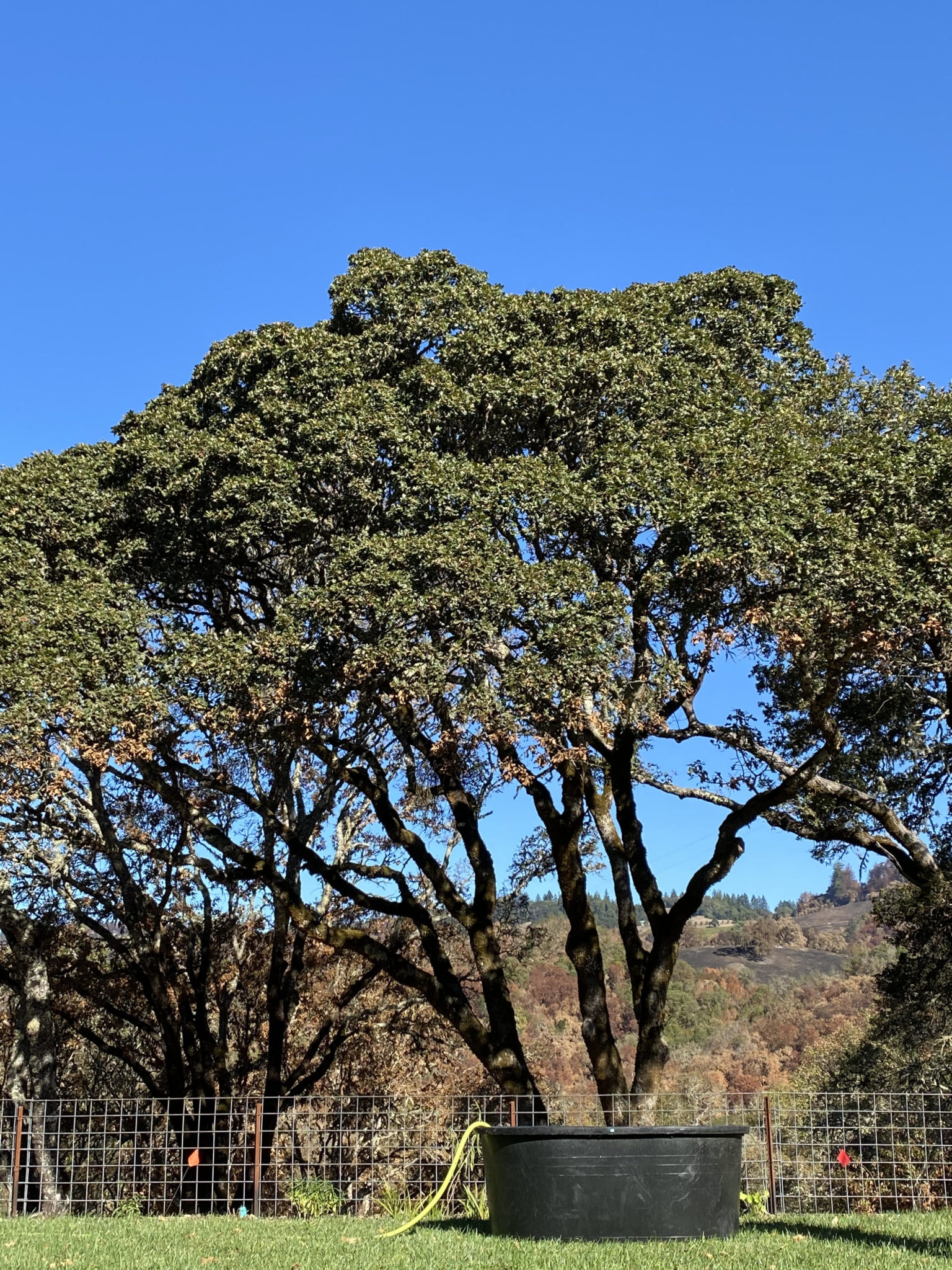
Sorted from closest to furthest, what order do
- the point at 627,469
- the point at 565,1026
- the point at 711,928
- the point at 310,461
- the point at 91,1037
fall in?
the point at 627,469, the point at 310,461, the point at 91,1037, the point at 565,1026, the point at 711,928

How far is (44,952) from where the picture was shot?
59.5 feet

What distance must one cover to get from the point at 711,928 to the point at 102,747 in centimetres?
11977

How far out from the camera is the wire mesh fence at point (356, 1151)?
11820mm

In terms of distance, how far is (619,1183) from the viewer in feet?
25.2

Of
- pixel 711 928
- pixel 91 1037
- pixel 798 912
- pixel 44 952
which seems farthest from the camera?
pixel 798 912

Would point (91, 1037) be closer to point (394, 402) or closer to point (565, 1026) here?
point (394, 402)

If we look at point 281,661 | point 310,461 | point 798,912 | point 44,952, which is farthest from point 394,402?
point 798,912

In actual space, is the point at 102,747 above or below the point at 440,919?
above

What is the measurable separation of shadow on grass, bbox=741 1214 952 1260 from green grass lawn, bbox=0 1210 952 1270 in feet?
0.04

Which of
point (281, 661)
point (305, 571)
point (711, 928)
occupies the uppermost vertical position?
point (305, 571)

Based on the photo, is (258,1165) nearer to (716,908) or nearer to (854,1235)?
(854,1235)

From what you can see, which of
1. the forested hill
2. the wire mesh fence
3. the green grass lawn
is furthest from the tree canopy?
the forested hill

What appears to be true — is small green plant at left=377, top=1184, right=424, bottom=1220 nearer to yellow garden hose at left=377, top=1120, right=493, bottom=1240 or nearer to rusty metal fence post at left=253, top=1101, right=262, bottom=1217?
yellow garden hose at left=377, top=1120, right=493, bottom=1240

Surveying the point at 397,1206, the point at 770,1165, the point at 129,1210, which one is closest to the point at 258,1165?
the point at 397,1206
